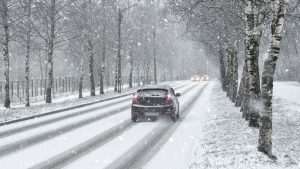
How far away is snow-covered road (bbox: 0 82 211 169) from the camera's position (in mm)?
12008

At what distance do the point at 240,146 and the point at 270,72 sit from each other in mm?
2479

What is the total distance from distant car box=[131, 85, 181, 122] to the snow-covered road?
416 millimetres

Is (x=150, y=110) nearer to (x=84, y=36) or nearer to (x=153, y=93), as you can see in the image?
(x=153, y=93)

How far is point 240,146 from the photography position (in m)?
13.2

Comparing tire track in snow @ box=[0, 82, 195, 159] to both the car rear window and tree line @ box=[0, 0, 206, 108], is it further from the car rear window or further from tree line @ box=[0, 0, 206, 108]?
tree line @ box=[0, 0, 206, 108]

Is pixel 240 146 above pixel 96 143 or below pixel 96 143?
above

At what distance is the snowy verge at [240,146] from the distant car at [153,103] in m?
2.15

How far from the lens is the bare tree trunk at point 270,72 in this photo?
11312mm

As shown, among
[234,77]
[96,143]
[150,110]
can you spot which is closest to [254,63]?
[96,143]

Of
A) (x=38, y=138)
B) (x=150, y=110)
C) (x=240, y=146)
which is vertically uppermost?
(x=150, y=110)

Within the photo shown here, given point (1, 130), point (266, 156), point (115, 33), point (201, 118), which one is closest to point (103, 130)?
point (1, 130)

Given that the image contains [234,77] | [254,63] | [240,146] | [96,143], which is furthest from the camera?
[234,77]

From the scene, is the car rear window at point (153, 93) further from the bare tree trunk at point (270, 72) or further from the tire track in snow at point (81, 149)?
the bare tree trunk at point (270, 72)

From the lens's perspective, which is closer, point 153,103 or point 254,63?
point 254,63
